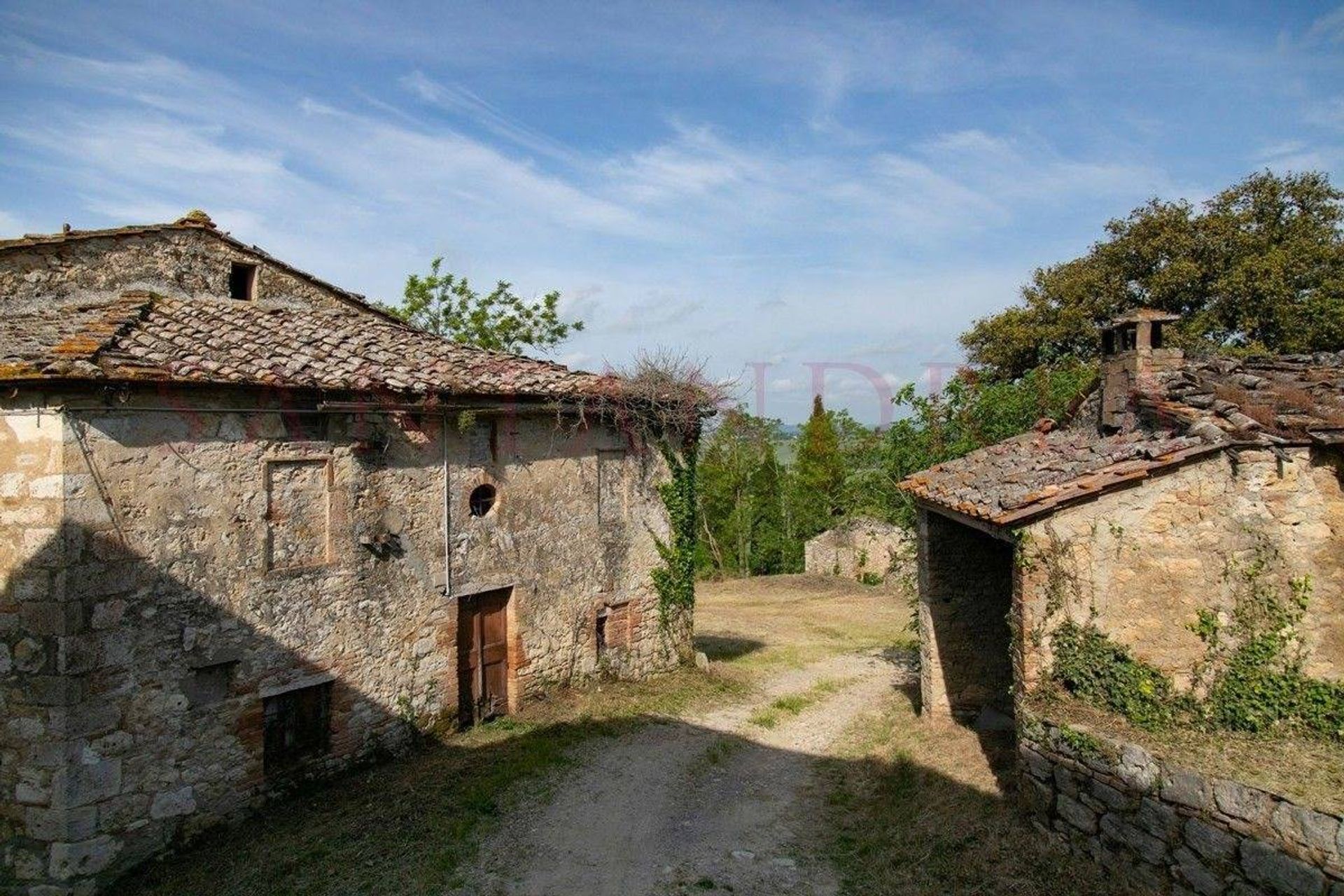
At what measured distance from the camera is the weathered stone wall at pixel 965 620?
10820mm

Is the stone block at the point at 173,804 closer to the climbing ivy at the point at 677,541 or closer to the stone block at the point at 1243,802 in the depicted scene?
the climbing ivy at the point at 677,541

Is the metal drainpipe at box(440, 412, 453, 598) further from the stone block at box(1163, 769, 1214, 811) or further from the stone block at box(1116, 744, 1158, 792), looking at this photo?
the stone block at box(1163, 769, 1214, 811)

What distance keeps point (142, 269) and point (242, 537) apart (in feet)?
13.8

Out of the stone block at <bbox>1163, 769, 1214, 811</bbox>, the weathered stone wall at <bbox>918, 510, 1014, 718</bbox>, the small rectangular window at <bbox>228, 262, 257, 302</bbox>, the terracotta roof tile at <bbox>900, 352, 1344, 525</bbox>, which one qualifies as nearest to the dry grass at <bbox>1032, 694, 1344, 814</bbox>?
the stone block at <bbox>1163, 769, 1214, 811</bbox>

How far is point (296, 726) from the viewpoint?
9.27m

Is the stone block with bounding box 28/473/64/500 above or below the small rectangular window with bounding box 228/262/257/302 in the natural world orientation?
below

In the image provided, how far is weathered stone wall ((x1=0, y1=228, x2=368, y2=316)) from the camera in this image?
9.38 meters

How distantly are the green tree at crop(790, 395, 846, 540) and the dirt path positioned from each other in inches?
1137

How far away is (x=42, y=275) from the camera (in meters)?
9.49

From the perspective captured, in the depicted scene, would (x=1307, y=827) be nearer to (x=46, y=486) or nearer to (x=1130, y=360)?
(x=1130, y=360)

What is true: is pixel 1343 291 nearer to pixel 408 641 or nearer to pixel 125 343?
pixel 408 641

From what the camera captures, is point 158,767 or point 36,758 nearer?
point 36,758

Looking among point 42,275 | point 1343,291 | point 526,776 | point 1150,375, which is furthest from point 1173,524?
point 1343,291

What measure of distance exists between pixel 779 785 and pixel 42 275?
10.7 meters
